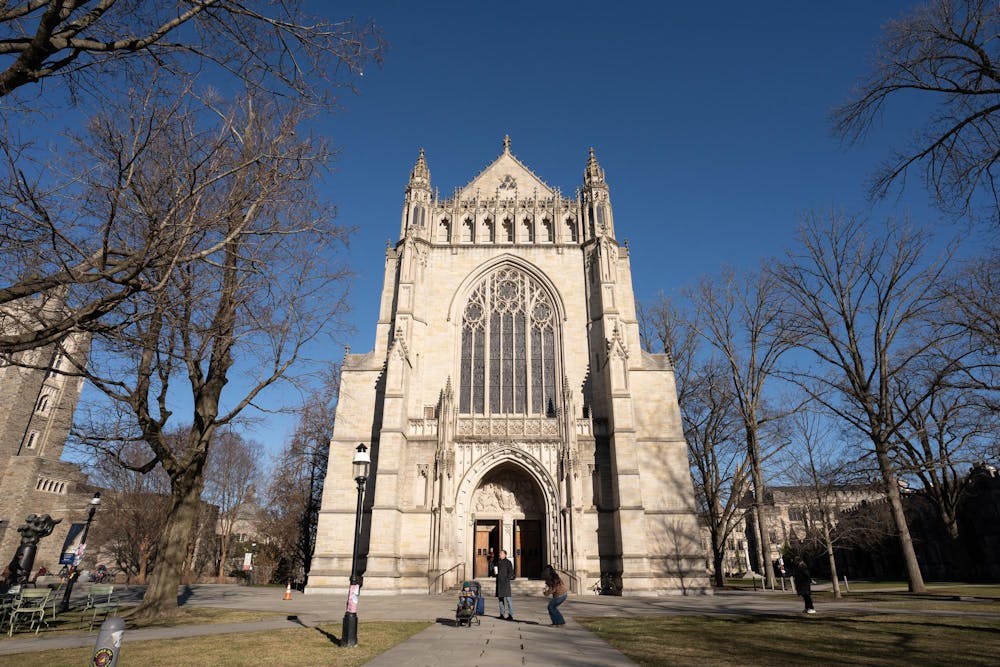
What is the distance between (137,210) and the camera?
270 inches

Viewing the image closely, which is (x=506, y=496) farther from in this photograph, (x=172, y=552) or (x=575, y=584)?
(x=172, y=552)

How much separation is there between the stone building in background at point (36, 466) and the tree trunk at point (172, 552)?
33955 mm

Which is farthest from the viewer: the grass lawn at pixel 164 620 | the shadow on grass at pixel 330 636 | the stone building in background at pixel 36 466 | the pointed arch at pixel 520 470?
the stone building in background at pixel 36 466

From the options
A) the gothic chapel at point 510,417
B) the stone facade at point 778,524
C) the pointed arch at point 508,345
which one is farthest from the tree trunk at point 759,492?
the pointed arch at point 508,345

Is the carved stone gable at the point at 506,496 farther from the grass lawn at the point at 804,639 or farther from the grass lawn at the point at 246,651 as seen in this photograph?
the grass lawn at the point at 246,651

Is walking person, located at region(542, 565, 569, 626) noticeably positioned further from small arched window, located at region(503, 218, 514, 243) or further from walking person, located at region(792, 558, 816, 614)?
small arched window, located at region(503, 218, 514, 243)

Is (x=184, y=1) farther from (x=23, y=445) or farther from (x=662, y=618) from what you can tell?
(x=23, y=445)

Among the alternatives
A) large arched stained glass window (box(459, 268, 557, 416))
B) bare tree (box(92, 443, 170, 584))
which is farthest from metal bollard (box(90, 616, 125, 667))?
bare tree (box(92, 443, 170, 584))

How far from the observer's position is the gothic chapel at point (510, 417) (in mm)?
20828

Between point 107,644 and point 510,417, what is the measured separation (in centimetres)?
1833

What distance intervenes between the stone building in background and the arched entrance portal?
34.5m

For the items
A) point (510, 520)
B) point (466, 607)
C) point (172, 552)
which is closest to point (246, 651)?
point (466, 607)

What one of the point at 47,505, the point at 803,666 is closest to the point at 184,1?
the point at 803,666

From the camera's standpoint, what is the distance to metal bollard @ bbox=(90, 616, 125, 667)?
199 inches
